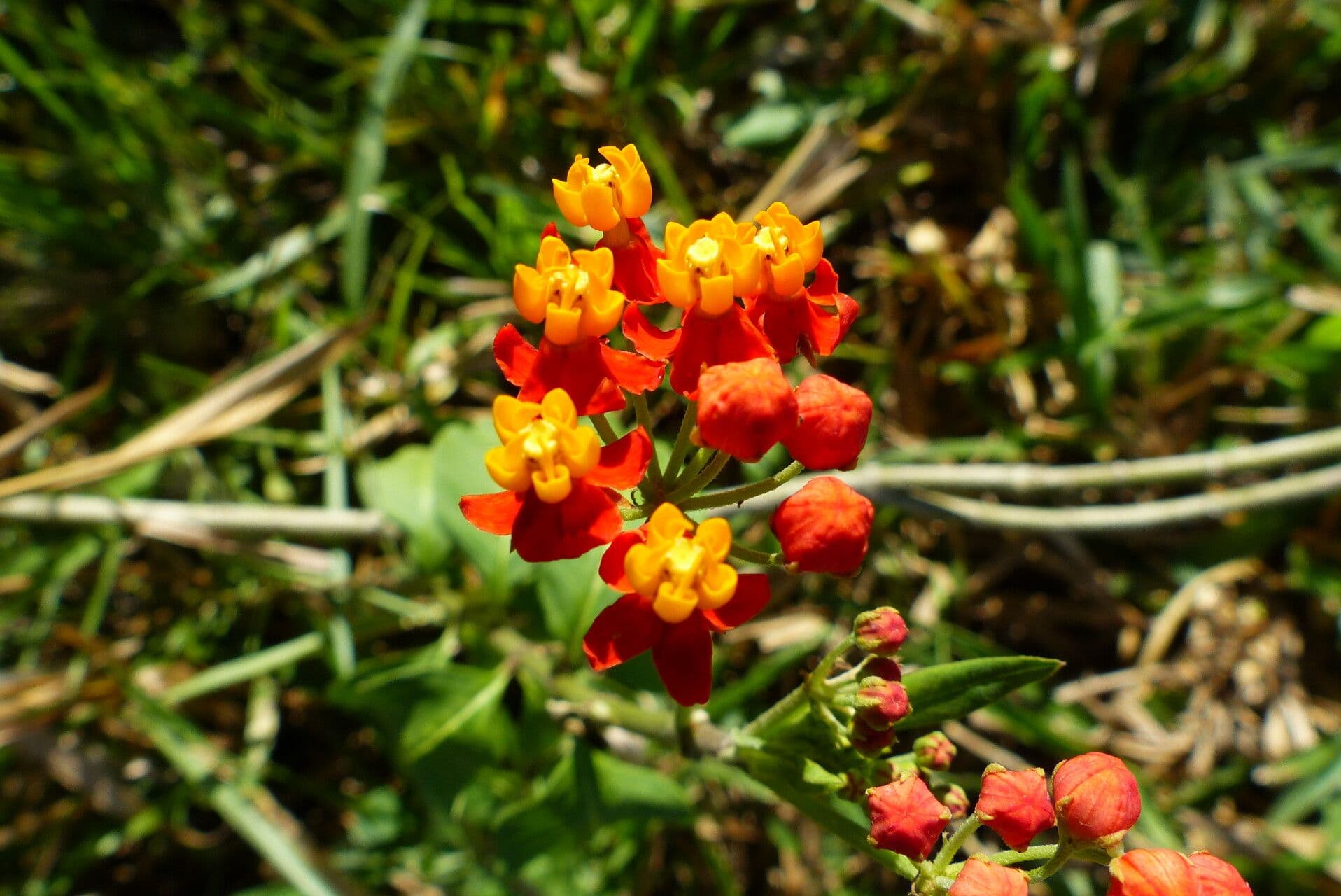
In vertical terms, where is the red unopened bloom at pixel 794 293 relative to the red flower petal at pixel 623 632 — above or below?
above

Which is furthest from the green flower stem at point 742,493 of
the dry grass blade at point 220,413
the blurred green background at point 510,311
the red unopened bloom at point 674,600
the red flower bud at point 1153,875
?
the dry grass blade at point 220,413

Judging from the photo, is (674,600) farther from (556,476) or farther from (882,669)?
(882,669)

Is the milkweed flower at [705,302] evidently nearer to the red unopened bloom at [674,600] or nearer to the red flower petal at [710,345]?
the red flower petal at [710,345]

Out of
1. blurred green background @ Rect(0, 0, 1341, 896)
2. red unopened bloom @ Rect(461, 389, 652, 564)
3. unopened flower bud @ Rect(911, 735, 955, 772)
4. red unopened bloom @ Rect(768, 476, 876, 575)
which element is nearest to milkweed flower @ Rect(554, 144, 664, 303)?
red unopened bloom @ Rect(461, 389, 652, 564)

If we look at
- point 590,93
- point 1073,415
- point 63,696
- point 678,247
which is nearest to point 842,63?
point 590,93

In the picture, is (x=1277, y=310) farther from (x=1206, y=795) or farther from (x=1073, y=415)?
(x=1206, y=795)

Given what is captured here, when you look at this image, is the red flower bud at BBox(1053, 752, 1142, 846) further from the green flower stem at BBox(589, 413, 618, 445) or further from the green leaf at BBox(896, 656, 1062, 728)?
the green flower stem at BBox(589, 413, 618, 445)

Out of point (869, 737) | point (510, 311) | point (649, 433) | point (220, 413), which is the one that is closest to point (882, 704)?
point (869, 737)
